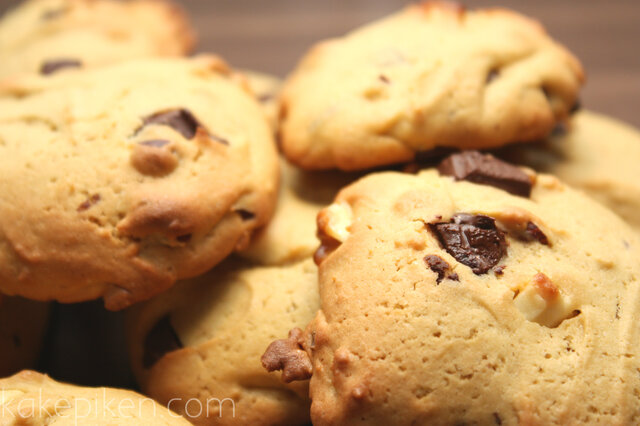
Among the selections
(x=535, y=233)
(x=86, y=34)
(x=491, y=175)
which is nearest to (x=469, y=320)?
(x=535, y=233)

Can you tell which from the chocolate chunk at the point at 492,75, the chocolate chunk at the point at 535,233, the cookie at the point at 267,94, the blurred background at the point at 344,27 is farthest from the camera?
the blurred background at the point at 344,27

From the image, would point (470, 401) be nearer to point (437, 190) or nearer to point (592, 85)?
point (437, 190)

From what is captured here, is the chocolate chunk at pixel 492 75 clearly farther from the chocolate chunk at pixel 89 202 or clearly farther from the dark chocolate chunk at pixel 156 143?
the chocolate chunk at pixel 89 202

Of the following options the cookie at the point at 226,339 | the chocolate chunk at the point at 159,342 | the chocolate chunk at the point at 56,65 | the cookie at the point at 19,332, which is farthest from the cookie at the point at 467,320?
the chocolate chunk at the point at 56,65

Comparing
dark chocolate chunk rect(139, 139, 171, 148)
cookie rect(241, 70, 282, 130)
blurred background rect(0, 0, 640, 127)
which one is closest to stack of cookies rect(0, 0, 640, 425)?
dark chocolate chunk rect(139, 139, 171, 148)

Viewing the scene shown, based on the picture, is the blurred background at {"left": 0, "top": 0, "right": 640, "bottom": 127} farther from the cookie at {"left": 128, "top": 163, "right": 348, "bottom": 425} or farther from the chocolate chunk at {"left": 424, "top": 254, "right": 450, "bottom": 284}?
the chocolate chunk at {"left": 424, "top": 254, "right": 450, "bottom": 284}

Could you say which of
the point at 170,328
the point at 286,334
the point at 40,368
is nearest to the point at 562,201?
the point at 286,334
